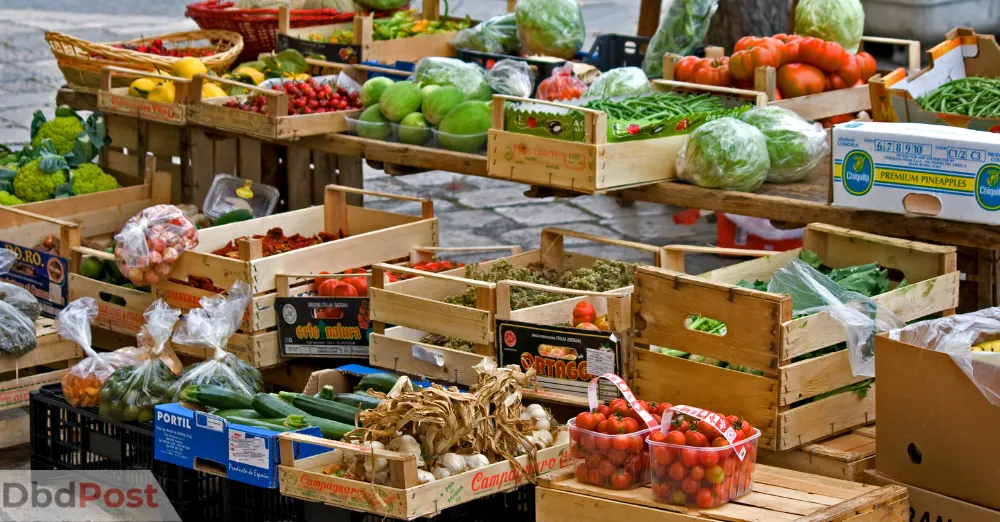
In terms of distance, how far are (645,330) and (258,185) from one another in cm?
317

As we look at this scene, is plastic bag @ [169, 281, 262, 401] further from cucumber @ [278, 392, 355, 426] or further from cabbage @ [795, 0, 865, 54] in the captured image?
cabbage @ [795, 0, 865, 54]

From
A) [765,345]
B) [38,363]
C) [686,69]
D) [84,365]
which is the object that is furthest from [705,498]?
[38,363]

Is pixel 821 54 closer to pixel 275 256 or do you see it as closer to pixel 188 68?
pixel 275 256

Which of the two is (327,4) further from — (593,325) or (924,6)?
(924,6)

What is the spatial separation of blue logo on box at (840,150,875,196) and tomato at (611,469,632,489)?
1.55 metres

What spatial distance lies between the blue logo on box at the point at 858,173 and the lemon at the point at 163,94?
3585 millimetres

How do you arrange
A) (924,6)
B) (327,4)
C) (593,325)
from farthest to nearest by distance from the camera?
(924,6) < (327,4) < (593,325)

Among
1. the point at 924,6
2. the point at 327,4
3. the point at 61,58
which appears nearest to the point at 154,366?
the point at 61,58

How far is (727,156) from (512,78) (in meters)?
1.73

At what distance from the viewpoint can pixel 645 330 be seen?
4.12m

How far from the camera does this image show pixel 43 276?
594cm

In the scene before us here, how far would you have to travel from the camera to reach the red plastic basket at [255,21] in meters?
7.80

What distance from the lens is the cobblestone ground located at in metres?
9.02

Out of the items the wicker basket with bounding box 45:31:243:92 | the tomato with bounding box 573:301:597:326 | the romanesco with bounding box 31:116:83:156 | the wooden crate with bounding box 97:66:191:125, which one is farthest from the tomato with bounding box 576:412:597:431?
the romanesco with bounding box 31:116:83:156
